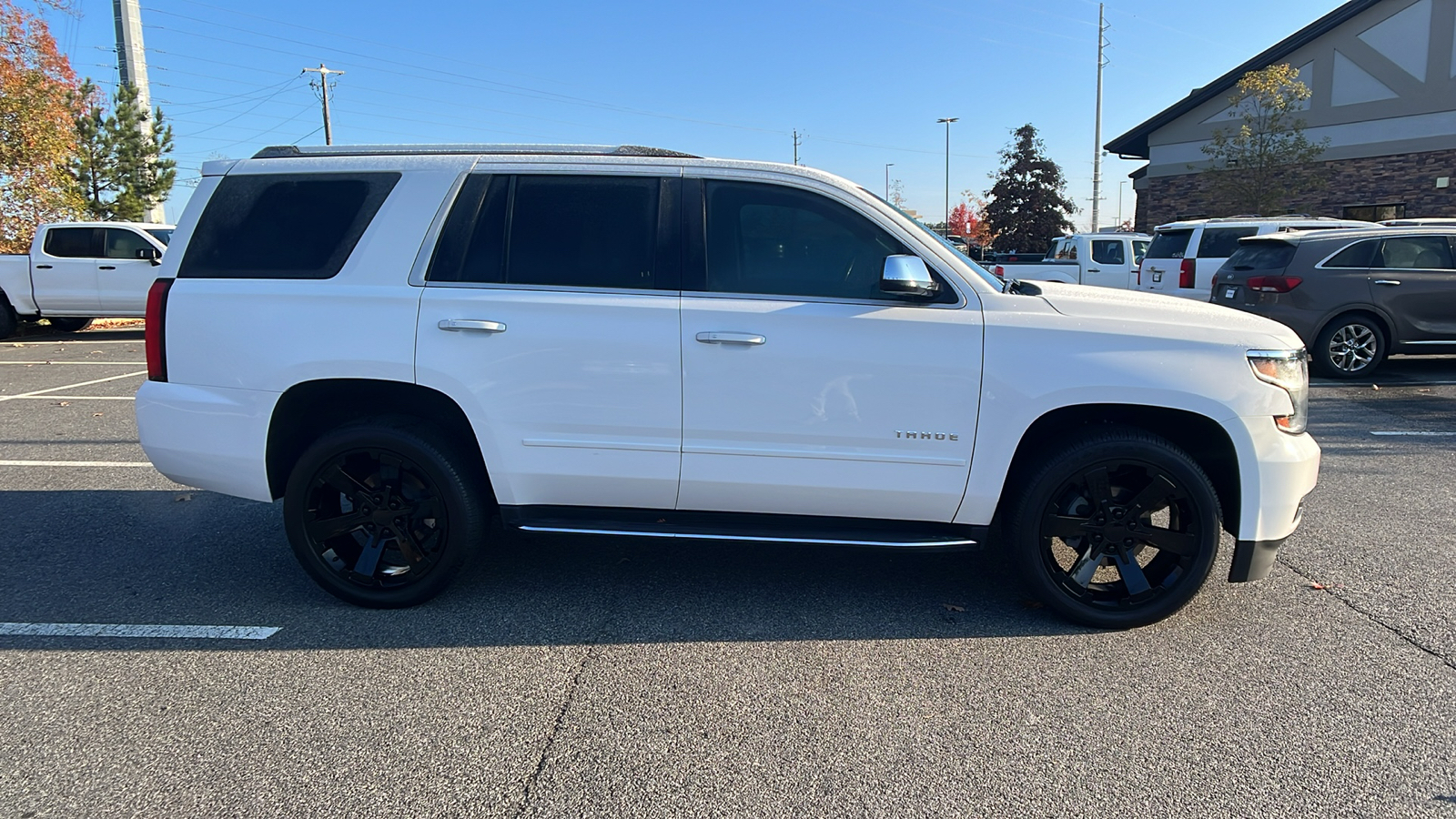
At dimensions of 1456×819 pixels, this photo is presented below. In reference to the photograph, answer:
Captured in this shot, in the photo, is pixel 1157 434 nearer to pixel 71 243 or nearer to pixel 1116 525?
pixel 1116 525

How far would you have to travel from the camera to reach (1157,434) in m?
3.70

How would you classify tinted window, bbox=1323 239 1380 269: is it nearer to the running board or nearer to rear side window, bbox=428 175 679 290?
the running board

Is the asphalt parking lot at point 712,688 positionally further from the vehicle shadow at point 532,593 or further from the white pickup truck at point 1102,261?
the white pickup truck at point 1102,261

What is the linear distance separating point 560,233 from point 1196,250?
13938 millimetres

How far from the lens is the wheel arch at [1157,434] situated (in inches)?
145

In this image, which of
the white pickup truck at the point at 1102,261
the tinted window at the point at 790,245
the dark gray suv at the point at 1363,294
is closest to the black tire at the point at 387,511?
the tinted window at the point at 790,245

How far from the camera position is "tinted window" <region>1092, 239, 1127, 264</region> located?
726 inches

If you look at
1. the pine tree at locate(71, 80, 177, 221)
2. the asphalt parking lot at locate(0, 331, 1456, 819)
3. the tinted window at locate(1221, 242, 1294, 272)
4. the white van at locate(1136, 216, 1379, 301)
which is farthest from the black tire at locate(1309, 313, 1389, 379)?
the pine tree at locate(71, 80, 177, 221)

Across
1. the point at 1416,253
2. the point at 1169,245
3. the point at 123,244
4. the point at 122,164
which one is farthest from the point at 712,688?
the point at 122,164

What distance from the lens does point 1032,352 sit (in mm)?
3553

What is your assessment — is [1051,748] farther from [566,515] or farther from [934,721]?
[566,515]

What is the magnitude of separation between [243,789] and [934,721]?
217cm

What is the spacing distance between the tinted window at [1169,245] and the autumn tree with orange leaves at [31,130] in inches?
862

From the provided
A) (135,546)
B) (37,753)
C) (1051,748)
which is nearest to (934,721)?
(1051,748)
